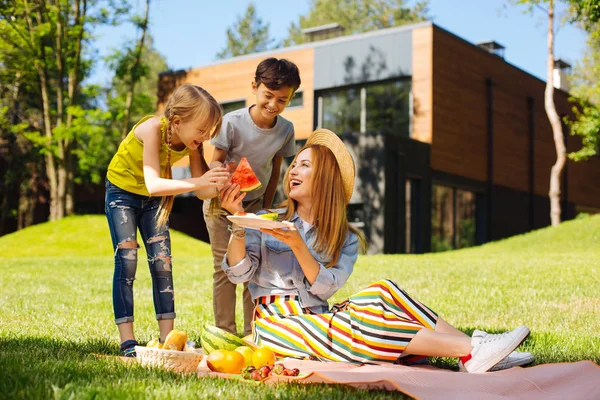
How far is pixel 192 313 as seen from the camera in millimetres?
8062

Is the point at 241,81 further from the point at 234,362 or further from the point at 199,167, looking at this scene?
the point at 234,362

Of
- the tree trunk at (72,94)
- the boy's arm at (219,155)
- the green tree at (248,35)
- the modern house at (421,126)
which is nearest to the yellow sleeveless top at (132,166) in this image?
A: the boy's arm at (219,155)

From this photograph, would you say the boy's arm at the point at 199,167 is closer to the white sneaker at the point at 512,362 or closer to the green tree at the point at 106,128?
the white sneaker at the point at 512,362

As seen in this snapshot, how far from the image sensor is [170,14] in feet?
99.3

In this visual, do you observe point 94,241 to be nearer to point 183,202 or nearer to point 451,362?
point 183,202

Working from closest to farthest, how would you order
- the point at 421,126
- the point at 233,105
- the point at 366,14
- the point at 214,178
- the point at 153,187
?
the point at 214,178 → the point at 153,187 → the point at 421,126 → the point at 233,105 → the point at 366,14

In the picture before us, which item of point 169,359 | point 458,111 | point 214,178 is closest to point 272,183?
point 214,178

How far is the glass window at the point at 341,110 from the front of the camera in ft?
83.5

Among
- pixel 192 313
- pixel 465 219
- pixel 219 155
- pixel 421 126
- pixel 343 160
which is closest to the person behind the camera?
pixel 343 160

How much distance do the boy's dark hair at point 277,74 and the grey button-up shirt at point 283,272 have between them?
99 cm

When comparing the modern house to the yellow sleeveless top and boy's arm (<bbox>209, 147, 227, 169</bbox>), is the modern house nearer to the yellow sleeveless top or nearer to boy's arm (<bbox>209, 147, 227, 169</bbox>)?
boy's arm (<bbox>209, 147, 227, 169</bbox>)

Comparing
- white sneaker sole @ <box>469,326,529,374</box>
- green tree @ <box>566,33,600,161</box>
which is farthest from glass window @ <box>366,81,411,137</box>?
white sneaker sole @ <box>469,326,529,374</box>

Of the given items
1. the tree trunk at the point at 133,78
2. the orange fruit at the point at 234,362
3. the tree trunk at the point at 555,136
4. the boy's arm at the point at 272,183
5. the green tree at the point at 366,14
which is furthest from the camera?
the green tree at the point at 366,14

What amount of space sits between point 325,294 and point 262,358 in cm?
75
